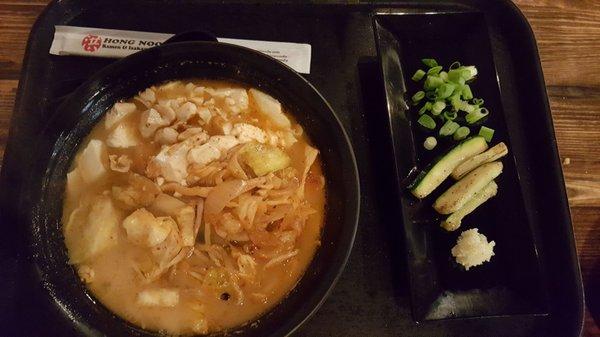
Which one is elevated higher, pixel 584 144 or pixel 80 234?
pixel 80 234

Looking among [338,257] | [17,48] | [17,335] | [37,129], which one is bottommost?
[338,257]

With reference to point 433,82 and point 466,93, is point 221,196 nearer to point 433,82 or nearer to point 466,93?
point 433,82

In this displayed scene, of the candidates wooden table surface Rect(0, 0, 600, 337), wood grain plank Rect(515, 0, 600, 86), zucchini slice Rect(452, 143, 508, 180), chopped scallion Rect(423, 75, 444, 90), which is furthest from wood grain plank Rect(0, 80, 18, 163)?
wood grain plank Rect(515, 0, 600, 86)

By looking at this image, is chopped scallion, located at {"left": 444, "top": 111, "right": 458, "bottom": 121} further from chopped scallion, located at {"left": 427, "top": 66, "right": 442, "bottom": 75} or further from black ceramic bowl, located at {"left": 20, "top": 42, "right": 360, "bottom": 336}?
black ceramic bowl, located at {"left": 20, "top": 42, "right": 360, "bottom": 336}

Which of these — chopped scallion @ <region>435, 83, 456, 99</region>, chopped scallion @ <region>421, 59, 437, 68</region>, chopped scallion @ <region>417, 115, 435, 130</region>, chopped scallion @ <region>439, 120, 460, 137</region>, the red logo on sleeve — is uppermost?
the red logo on sleeve

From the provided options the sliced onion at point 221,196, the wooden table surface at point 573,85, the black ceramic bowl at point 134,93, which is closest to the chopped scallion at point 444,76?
the wooden table surface at point 573,85

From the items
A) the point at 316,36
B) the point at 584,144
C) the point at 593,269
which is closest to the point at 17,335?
the point at 316,36

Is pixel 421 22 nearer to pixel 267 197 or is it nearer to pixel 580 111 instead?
pixel 580 111
